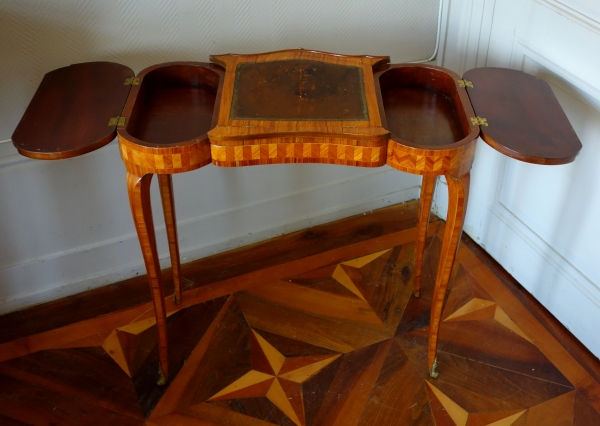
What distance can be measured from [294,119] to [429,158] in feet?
0.75

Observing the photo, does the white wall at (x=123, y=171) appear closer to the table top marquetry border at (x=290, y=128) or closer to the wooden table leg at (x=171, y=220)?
the wooden table leg at (x=171, y=220)

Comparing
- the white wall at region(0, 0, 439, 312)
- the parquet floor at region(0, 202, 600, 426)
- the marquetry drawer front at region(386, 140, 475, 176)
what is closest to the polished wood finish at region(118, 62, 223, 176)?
the white wall at region(0, 0, 439, 312)

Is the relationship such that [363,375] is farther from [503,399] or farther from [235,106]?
[235,106]

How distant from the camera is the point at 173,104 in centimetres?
112

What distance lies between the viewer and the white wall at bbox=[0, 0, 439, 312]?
1202 millimetres

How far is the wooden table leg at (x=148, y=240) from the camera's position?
1.00 m

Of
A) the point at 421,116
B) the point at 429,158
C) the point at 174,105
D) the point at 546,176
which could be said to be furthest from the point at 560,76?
the point at 174,105

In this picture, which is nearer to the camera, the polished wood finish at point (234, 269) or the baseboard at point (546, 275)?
the baseboard at point (546, 275)

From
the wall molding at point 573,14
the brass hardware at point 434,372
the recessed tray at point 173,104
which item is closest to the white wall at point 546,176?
the wall molding at point 573,14

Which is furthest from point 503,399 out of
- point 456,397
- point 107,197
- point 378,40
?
point 107,197

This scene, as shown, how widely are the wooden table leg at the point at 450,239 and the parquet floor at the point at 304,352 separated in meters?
0.13

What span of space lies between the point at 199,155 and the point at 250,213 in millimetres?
656

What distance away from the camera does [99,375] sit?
1.29 meters

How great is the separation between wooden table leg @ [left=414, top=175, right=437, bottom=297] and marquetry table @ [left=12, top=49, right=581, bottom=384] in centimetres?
23
